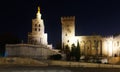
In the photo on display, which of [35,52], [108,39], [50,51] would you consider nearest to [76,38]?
[108,39]

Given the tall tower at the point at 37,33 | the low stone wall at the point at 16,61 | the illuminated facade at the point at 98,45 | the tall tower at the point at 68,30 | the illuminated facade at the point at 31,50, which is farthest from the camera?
the tall tower at the point at 68,30

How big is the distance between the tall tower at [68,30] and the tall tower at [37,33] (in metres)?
12.5

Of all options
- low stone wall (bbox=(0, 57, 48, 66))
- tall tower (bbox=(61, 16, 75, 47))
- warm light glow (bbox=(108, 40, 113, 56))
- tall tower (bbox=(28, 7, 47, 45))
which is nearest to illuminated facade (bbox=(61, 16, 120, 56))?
warm light glow (bbox=(108, 40, 113, 56))

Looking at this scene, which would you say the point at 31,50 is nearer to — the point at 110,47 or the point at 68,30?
the point at 110,47

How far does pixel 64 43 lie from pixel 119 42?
1381 cm

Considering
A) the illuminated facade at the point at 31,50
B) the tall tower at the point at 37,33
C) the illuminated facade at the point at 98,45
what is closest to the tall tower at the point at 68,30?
the illuminated facade at the point at 98,45

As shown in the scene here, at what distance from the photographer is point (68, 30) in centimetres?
10056

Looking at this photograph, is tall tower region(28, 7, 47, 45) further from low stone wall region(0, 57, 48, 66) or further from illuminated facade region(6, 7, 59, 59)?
low stone wall region(0, 57, 48, 66)

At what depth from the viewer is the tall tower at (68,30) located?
9869 centimetres

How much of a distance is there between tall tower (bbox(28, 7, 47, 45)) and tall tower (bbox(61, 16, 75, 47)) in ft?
40.9

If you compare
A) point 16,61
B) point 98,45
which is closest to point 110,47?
point 98,45

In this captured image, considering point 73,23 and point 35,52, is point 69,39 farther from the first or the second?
point 35,52

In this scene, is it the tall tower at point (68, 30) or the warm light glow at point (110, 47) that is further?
the tall tower at point (68, 30)

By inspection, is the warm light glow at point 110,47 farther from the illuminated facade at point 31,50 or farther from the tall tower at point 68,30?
the illuminated facade at point 31,50
